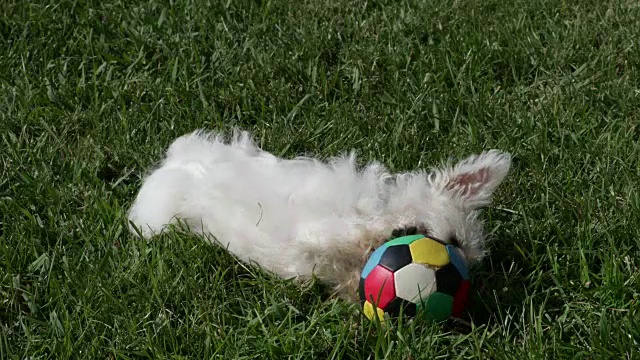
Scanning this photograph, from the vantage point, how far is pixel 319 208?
2.82m

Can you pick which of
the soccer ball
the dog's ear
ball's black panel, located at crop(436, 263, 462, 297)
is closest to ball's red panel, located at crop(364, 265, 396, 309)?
the soccer ball

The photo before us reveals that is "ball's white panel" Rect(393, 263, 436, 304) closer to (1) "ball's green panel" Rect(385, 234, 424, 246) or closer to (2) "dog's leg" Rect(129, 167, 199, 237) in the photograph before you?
(1) "ball's green panel" Rect(385, 234, 424, 246)

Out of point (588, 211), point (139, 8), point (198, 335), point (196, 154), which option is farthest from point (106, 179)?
point (588, 211)

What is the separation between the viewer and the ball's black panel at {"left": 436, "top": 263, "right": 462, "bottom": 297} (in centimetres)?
261

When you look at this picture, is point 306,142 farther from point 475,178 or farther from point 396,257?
point 396,257

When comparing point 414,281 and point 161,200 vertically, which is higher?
point 161,200

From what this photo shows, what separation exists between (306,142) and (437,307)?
1.37 metres

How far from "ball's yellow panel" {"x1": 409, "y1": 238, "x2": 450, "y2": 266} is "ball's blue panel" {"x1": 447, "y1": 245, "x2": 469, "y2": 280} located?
0.07 feet

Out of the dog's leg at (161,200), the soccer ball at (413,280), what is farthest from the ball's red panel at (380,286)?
the dog's leg at (161,200)

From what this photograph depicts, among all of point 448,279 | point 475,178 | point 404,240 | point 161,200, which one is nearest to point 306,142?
point 161,200

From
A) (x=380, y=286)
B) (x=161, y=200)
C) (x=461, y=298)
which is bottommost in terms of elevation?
(x=461, y=298)

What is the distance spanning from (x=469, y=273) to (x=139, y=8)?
2.77m

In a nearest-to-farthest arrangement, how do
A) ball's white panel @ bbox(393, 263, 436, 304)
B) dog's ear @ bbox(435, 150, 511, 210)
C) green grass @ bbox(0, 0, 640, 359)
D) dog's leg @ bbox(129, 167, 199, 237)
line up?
1. ball's white panel @ bbox(393, 263, 436, 304)
2. green grass @ bbox(0, 0, 640, 359)
3. dog's ear @ bbox(435, 150, 511, 210)
4. dog's leg @ bbox(129, 167, 199, 237)

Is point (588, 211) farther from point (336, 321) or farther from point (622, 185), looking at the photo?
point (336, 321)
